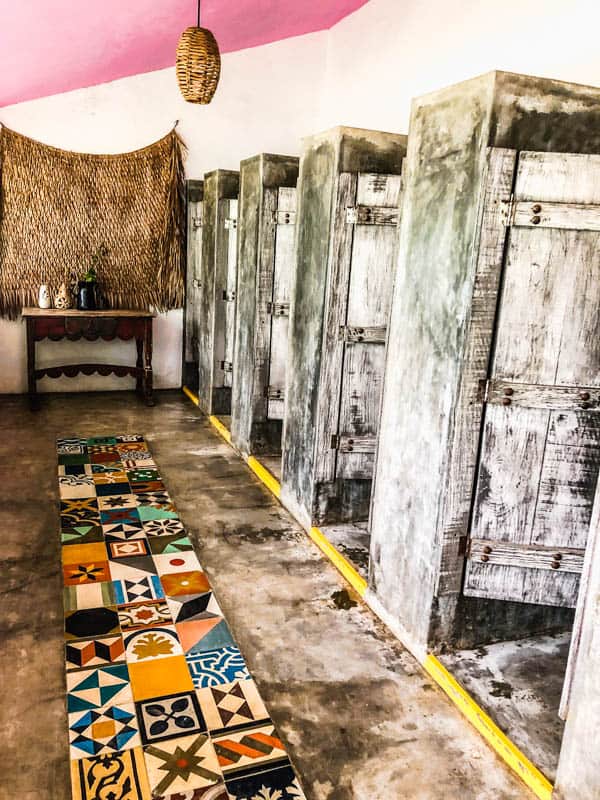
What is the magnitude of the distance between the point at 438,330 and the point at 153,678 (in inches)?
68.0

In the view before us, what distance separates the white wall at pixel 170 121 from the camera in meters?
6.37

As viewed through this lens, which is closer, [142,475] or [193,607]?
[193,607]

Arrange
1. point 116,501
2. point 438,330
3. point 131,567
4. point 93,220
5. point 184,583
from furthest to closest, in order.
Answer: point 93,220
point 116,501
point 131,567
point 184,583
point 438,330

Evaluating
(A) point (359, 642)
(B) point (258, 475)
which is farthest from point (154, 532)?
(A) point (359, 642)

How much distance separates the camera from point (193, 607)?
3.08 metres

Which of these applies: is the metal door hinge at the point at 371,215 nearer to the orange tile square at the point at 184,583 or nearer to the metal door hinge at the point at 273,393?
the metal door hinge at the point at 273,393

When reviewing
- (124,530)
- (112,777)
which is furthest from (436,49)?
(112,777)

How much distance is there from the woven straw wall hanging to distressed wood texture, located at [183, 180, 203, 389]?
92mm

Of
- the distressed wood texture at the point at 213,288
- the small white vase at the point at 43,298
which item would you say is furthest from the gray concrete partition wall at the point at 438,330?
the small white vase at the point at 43,298

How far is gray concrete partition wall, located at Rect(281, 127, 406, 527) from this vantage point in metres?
3.45

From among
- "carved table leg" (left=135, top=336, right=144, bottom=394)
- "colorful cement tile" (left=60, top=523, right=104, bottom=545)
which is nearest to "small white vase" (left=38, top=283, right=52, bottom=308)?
"carved table leg" (left=135, top=336, right=144, bottom=394)

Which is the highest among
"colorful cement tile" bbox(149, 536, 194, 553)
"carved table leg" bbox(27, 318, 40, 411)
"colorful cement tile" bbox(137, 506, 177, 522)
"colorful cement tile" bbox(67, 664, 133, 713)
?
"carved table leg" bbox(27, 318, 40, 411)

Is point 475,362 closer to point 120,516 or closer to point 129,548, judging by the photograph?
point 129,548

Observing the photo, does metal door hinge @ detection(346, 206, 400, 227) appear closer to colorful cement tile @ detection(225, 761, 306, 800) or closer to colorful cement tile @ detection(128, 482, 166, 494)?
colorful cement tile @ detection(128, 482, 166, 494)
